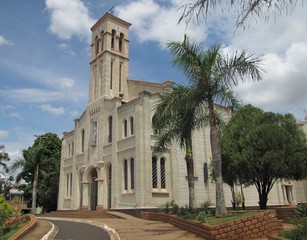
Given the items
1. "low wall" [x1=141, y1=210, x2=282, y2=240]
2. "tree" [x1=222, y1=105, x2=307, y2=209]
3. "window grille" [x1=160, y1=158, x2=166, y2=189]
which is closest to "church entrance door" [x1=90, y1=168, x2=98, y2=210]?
"window grille" [x1=160, y1=158, x2=166, y2=189]

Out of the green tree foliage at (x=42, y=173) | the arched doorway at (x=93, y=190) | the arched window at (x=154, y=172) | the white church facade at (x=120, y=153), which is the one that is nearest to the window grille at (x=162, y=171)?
the white church facade at (x=120, y=153)

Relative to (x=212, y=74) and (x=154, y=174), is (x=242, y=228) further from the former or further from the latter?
(x=154, y=174)

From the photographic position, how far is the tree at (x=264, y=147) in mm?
18609

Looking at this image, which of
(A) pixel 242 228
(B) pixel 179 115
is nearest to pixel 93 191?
(B) pixel 179 115

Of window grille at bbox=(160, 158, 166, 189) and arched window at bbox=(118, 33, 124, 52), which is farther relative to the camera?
arched window at bbox=(118, 33, 124, 52)

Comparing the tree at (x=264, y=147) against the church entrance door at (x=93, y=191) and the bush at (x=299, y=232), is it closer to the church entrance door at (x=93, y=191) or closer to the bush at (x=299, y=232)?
the bush at (x=299, y=232)

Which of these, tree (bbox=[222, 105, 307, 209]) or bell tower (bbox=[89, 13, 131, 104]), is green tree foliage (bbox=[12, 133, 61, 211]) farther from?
tree (bbox=[222, 105, 307, 209])

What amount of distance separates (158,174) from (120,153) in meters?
3.72

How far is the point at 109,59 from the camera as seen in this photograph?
31750 millimetres

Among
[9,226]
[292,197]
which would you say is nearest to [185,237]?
[9,226]

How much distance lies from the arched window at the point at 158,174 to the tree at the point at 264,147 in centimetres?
650

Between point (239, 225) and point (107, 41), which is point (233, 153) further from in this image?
point (107, 41)

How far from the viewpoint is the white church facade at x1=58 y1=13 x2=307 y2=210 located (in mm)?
25016

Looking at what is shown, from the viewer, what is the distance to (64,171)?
34812 millimetres
